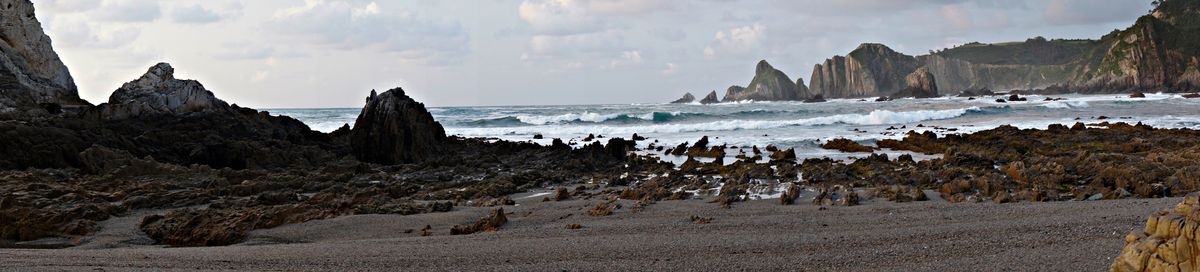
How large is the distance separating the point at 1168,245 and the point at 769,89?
490 feet

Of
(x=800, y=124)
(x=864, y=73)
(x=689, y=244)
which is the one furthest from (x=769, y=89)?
(x=689, y=244)

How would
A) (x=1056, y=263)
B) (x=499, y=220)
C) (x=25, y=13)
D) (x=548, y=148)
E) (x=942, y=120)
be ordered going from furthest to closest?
(x=942, y=120)
(x=25, y=13)
(x=548, y=148)
(x=499, y=220)
(x=1056, y=263)

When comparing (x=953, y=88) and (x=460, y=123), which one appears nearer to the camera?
(x=460, y=123)

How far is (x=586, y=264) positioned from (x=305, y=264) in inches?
82.9

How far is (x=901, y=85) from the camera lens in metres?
151

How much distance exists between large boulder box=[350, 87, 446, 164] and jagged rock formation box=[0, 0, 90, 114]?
25.4ft

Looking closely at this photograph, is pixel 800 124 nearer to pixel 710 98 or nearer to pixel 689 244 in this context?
pixel 689 244

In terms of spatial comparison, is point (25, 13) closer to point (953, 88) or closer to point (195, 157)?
point (195, 157)

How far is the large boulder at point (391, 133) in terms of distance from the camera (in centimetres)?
1903

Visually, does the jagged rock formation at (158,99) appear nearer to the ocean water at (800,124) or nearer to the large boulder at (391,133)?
the large boulder at (391,133)

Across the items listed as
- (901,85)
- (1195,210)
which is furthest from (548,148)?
(901,85)

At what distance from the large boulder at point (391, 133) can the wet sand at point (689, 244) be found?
31.8 feet

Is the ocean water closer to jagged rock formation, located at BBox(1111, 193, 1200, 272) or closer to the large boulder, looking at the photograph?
the large boulder

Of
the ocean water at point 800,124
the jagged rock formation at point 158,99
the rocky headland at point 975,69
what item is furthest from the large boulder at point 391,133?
the rocky headland at point 975,69
